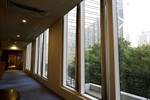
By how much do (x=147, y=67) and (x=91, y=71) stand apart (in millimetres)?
1513

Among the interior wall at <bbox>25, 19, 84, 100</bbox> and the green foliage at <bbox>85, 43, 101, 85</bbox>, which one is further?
the interior wall at <bbox>25, 19, 84, 100</bbox>

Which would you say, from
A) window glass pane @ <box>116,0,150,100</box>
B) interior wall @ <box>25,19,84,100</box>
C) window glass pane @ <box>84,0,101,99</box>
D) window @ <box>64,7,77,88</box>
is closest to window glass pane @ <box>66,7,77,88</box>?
window @ <box>64,7,77,88</box>

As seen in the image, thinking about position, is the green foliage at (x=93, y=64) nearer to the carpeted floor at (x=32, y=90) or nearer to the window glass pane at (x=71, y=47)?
the window glass pane at (x=71, y=47)

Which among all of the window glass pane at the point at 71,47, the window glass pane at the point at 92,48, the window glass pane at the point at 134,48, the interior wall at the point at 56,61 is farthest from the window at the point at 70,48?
the window glass pane at the point at 134,48

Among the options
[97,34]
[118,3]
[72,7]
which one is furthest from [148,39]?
[72,7]

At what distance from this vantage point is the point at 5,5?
3881mm

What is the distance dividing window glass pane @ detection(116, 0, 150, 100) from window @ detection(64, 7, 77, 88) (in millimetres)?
1963

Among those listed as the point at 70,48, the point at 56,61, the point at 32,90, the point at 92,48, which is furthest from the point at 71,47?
the point at 32,90

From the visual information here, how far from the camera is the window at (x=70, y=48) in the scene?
430 centimetres

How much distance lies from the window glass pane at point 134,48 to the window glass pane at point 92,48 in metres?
0.67

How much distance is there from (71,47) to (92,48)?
4.11 ft

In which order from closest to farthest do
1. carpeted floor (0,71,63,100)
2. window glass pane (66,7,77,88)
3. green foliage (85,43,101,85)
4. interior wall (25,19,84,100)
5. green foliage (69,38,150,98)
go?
1. green foliage (69,38,150,98)
2. green foliage (85,43,101,85)
3. window glass pane (66,7,77,88)
4. carpeted floor (0,71,63,100)
5. interior wall (25,19,84,100)

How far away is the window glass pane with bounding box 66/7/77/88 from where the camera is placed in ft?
14.1

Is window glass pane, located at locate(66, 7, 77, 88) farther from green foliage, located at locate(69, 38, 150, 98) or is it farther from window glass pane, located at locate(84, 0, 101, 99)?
green foliage, located at locate(69, 38, 150, 98)
